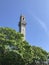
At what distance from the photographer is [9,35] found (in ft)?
185

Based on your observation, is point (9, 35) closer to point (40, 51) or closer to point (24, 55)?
point (24, 55)

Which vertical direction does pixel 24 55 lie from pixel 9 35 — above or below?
below

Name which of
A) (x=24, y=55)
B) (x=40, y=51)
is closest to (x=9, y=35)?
(x=24, y=55)

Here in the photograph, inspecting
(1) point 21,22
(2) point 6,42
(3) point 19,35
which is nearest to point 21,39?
(3) point 19,35

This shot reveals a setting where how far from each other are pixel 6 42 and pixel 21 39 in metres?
5.85

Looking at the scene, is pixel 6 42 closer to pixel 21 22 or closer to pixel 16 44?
pixel 16 44

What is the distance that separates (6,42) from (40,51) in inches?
596

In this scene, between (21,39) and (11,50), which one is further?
(21,39)

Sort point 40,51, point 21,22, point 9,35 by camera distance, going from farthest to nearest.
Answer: point 21,22 → point 40,51 → point 9,35

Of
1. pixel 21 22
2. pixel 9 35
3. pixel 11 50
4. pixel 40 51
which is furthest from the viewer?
pixel 21 22

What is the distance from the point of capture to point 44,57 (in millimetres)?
65125

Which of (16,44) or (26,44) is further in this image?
(26,44)

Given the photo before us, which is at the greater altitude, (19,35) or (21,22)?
(21,22)

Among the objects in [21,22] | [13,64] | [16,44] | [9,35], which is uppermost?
[21,22]
